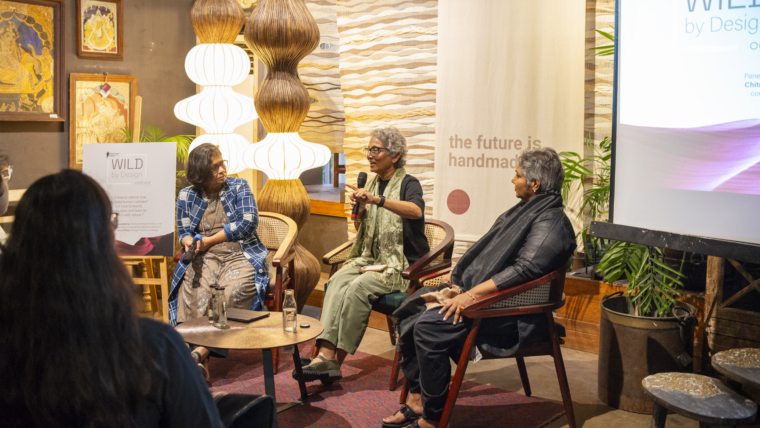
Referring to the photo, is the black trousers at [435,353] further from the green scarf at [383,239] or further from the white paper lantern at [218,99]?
the white paper lantern at [218,99]

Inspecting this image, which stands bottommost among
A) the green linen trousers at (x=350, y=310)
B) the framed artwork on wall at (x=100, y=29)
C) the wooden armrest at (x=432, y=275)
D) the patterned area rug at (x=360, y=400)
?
the patterned area rug at (x=360, y=400)

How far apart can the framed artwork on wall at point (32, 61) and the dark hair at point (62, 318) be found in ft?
13.0

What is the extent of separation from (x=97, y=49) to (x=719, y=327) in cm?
458

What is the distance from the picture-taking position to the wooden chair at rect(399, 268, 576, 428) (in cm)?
260

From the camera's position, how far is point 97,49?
16.0ft

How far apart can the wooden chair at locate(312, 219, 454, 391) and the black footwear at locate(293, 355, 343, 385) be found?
0.49 feet

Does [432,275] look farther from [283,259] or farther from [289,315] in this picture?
[289,315]

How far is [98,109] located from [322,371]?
301 centimetres

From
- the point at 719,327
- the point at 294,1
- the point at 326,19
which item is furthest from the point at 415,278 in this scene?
the point at 326,19

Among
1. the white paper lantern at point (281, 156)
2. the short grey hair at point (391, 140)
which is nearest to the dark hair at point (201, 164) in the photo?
the white paper lantern at point (281, 156)

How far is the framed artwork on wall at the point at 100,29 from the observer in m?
4.79

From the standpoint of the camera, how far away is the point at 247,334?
2617 millimetres

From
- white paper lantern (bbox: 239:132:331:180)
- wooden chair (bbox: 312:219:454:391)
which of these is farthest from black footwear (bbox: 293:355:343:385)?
white paper lantern (bbox: 239:132:331:180)

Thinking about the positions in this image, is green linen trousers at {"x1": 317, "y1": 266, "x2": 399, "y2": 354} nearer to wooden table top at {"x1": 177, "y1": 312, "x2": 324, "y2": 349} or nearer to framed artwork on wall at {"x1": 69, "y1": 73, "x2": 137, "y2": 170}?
wooden table top at {"x1": 177, "y1": 312, "x2": 324, "y2": 349}
